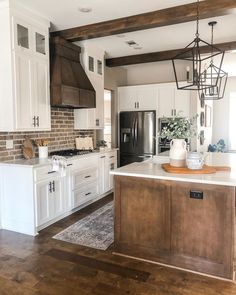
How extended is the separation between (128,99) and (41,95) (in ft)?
9.85

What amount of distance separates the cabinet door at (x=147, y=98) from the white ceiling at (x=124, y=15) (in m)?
1.04

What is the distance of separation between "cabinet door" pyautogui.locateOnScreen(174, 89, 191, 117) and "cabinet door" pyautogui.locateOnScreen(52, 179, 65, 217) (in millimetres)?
3298

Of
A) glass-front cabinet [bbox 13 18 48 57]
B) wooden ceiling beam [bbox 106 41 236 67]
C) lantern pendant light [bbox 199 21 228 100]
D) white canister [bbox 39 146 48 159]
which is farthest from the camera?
wooden ceiling beam [bbox 106 41 236 67]

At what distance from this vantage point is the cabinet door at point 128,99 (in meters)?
6.40

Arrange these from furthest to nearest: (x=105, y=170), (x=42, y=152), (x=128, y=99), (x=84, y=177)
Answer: (x=128, y=99), (x=105, y=170), (x=84, y=177), (x=42, y=152)

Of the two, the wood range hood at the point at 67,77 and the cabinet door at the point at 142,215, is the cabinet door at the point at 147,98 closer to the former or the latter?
the wood range hood at the point at 67,77

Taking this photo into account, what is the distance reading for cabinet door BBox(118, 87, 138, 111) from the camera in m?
6.40

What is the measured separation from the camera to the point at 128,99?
6.47 meters

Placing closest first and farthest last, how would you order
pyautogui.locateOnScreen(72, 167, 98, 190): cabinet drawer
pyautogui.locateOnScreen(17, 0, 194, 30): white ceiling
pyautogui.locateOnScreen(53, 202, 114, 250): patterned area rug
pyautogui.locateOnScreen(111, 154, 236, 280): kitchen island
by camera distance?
pyautogui.locateOnScreen(111, 154, 236, 280): kitchen island < pyautogui.locateOnScreen(53, 202, 114, 250): patterned area rug < pyautogui.locateOnScreen(17, 0, 194, 30): white ceiling < pyautogui.locateOnScreen(72, 167, 98, 190): cabinet drawer

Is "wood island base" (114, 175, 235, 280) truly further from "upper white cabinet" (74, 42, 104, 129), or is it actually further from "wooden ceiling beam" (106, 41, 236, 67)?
"wooden ceiling beam" (106, 41, 236, 67)

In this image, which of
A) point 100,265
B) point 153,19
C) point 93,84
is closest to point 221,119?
point 93,84

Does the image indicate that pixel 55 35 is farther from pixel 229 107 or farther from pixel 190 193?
pixel 229 107

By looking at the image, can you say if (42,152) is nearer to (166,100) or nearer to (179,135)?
(179,135)

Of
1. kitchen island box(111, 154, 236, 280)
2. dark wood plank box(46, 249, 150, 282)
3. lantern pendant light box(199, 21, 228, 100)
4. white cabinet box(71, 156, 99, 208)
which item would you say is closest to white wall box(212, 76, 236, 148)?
lantern pendant light box(199, 21, 228, 100)
